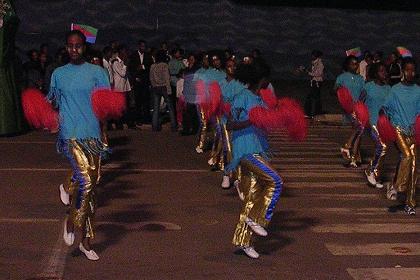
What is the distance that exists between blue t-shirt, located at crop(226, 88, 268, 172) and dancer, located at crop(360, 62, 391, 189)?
14.2 ft

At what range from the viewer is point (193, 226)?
29.3 ft

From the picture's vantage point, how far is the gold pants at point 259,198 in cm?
752

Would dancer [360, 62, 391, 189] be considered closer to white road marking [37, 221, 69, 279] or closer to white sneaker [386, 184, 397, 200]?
white sneaker [386, 184, 397, 200]

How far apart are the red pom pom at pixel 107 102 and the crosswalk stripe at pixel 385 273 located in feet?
7.74

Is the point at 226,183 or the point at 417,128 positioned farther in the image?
the point at 226,183

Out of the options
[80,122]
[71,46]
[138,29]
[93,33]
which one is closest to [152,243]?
[80,122]

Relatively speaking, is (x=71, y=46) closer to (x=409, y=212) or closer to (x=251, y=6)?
(x=409, y=212)

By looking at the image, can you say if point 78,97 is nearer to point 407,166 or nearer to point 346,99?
point 407,166

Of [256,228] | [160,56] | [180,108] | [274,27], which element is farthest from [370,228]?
[274,27]

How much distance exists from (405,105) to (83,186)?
13.3ft

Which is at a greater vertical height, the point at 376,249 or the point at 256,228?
the point at 256,228

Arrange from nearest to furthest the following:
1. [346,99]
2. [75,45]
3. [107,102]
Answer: [107,102] → [75,45] → [346,99]

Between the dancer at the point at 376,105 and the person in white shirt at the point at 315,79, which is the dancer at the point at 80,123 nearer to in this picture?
the dancer at the point at 376,105

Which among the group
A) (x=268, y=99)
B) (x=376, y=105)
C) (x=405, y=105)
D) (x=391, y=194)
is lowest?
(x=391, y=194)
